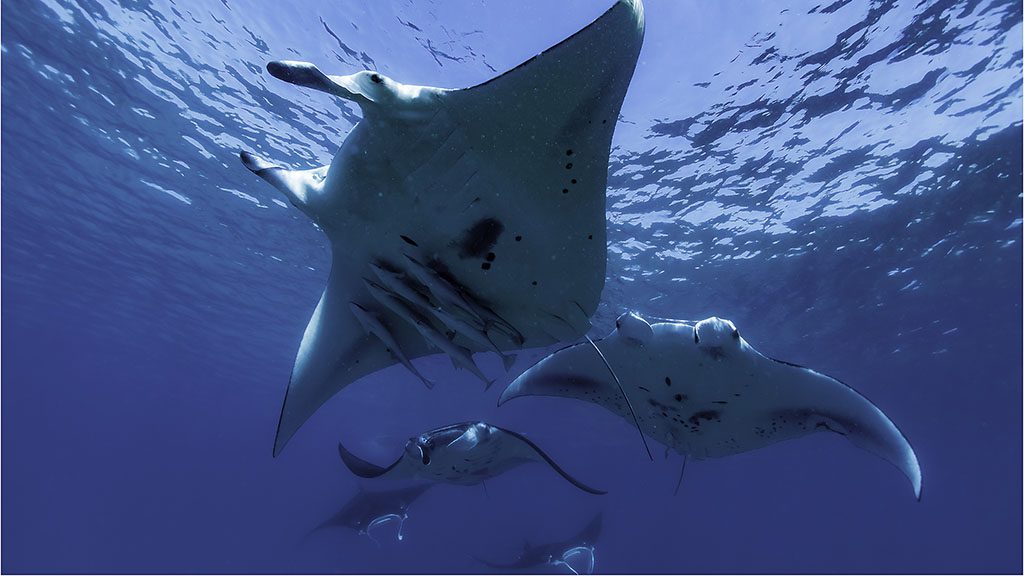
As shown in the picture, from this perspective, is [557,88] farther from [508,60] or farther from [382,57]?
[382,57]

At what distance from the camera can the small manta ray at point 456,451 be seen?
5.55 meters

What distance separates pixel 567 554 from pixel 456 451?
26.3 feet

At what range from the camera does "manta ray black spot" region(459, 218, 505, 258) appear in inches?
102

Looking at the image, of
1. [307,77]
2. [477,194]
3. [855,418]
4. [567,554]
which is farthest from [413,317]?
[567,554]

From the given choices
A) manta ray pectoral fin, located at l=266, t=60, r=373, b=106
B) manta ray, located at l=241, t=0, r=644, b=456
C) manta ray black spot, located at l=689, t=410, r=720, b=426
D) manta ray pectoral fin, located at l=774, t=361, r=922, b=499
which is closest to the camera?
manta ray pectoral fin, located at l=266, t=60, r=373, b=106

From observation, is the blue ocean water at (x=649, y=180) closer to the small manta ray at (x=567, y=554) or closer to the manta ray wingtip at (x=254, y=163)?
the small manta ray at (x=567, y=554)

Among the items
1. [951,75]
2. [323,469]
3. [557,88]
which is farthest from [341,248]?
[323,469]

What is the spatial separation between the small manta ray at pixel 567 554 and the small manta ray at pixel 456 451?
6.83 m

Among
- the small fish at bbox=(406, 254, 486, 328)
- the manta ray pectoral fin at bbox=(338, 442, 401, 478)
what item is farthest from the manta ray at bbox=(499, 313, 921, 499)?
the manta ray pectoral fin at bbox=(338, 442, 401, 478)

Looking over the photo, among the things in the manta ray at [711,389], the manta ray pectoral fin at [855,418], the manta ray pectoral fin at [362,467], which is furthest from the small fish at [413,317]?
the manta ray pectoral fin at [362,467]

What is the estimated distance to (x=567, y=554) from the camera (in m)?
12.2

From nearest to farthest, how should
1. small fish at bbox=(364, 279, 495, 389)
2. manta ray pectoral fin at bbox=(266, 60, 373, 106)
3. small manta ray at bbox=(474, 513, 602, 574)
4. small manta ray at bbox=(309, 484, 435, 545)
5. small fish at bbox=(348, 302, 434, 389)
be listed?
1. manta ray pectoral fin at bbox=(266, 60, 373, 106)
2. small fish at bbox=(364, 279, 495, 389)
3. small fish at bbox=(348, 302, 434, 389)
4. small manta ray at bbox=(309, 484, 435, 545)
5. small manta ray at bbox=(474, 513, 602, 574)

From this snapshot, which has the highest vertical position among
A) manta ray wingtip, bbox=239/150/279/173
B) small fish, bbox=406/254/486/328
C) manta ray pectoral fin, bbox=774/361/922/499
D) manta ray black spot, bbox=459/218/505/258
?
manta ray pectoral fin, bbox=774/361/922/499

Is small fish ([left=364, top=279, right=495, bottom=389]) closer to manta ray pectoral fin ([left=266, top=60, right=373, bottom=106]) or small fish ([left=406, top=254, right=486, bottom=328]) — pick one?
small fish ([left=406, top=254, right=486, bottom=328])
